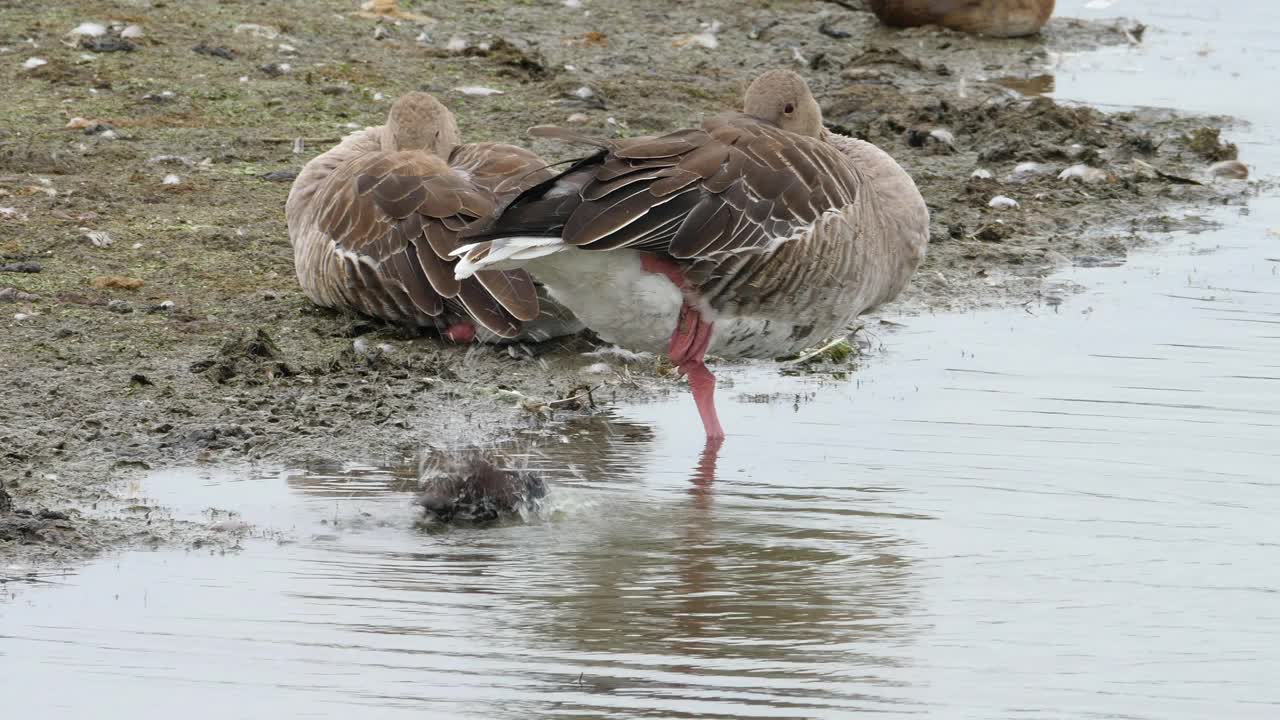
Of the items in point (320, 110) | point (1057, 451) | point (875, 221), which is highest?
point (875, 221)

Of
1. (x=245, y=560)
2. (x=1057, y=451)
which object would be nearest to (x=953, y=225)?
(x=1057, y=451)

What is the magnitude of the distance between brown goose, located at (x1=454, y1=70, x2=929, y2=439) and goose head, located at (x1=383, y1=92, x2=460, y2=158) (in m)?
2.05

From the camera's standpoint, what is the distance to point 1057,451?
253 inches

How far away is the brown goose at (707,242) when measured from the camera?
6000 mm

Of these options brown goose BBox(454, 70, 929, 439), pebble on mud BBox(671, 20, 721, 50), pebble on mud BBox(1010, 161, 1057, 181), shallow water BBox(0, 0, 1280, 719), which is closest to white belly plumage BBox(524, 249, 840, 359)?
brown goose BBox(454, 70, 929, 439)

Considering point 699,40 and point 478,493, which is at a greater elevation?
point 478,493

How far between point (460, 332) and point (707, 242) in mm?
1670

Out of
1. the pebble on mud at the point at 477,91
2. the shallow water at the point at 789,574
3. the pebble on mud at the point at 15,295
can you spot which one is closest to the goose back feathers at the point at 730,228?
the shallow water at the point at 789,574

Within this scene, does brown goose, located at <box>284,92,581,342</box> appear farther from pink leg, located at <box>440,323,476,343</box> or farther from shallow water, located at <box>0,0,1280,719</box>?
shallow water, located at <box>0,0,1280,719</box>

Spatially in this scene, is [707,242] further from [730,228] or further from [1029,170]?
[1029,170]

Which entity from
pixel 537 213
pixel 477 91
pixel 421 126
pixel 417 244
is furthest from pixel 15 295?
pixel 477 91

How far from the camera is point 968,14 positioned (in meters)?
14.6

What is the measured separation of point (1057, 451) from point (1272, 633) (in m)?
1.69

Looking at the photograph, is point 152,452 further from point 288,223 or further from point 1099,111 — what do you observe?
point 1099,111
